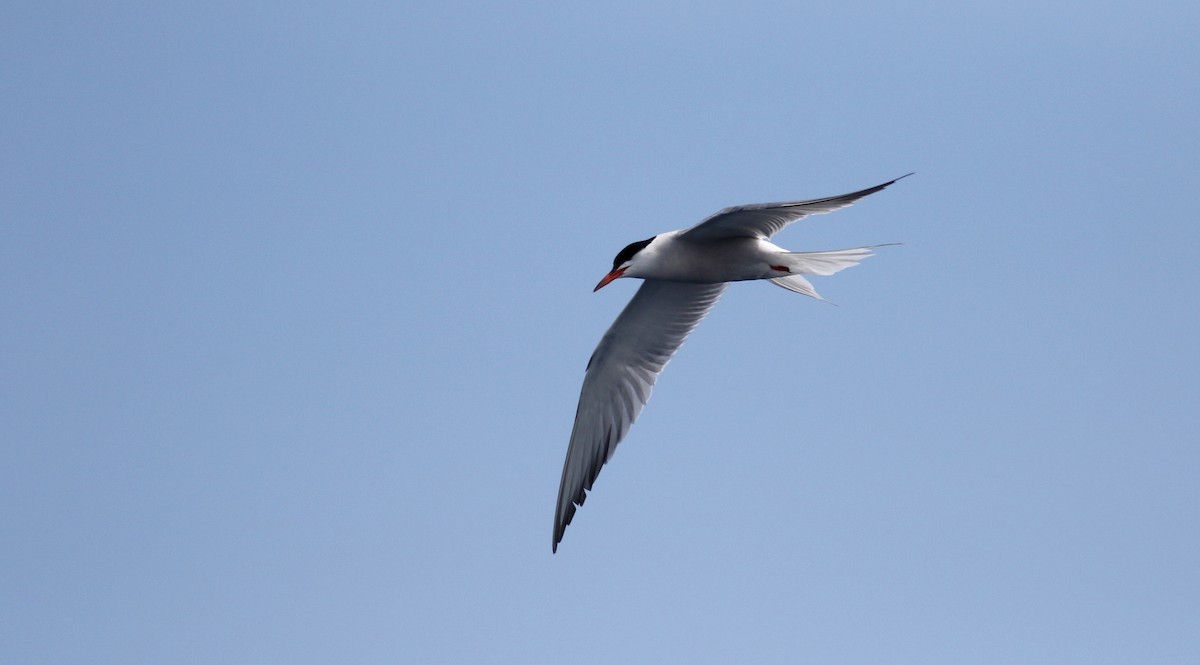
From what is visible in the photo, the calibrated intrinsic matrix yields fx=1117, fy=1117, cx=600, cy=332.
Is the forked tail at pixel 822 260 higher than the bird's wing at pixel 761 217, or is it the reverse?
the bird's wing at pixel 761 217

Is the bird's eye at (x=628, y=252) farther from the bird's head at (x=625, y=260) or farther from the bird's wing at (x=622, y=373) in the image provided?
the bird's wing at (x=622, y=373)

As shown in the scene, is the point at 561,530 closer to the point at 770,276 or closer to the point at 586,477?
the point at 586,477

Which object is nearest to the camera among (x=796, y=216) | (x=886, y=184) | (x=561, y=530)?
(x=886, y=184)

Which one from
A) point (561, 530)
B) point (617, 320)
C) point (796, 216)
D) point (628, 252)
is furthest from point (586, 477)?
point (796, 216)

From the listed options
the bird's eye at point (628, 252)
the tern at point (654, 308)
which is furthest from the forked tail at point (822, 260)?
the bird's eye at point (628, 252)

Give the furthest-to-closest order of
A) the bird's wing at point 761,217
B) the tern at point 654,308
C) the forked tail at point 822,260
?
the tern at point 654,308 → the forked tail at point 822,260 → the bird's wing at point 761,217

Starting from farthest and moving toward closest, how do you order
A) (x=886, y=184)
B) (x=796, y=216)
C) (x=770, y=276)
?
1. (x=770, y=276)
2. (x=796, y=216)
3. (x=886, y=184)
